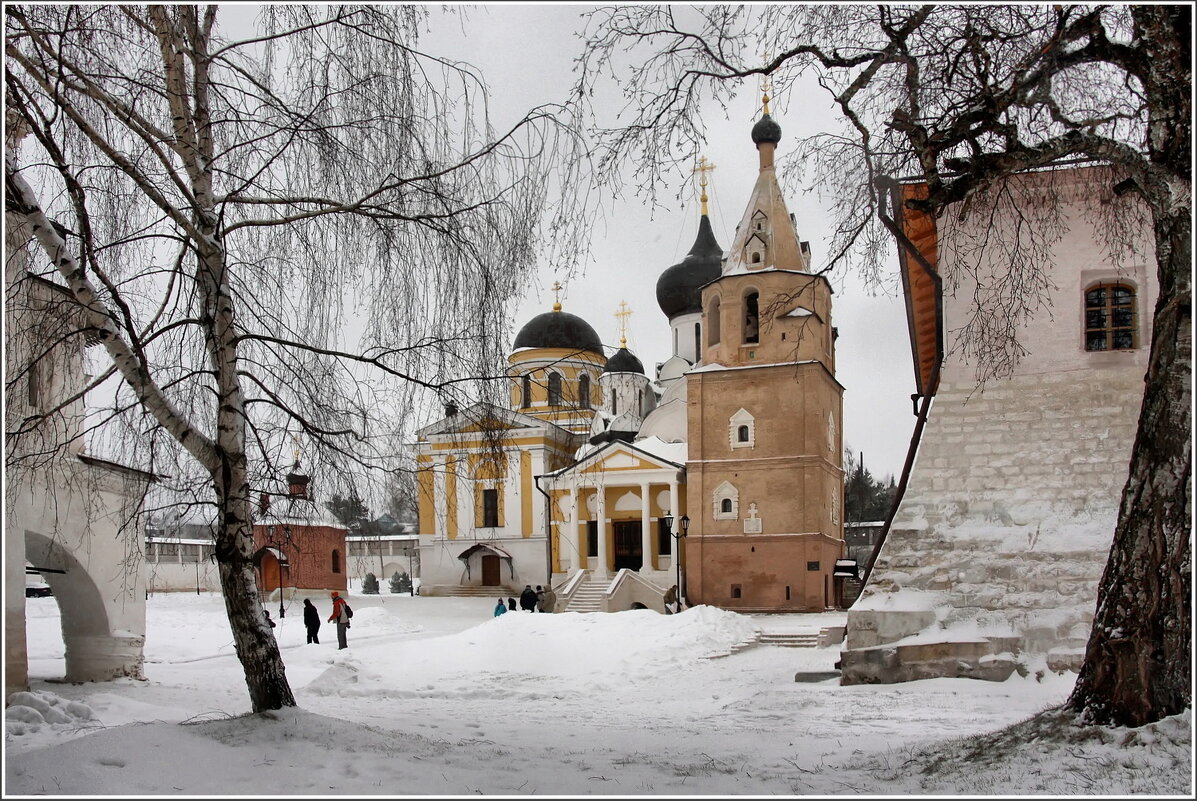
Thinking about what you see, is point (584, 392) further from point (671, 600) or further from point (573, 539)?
point (573, 539)

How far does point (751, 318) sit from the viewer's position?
34719 mm

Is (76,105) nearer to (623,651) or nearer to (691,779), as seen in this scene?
(691,779)

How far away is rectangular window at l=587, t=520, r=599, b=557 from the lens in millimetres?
42312

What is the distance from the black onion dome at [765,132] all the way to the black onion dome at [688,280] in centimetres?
1301

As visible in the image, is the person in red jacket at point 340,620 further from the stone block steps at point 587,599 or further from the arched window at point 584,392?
the arched window at point 584,392

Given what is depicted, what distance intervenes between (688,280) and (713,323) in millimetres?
12573

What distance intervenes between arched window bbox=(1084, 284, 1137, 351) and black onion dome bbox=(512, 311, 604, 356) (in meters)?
37.9

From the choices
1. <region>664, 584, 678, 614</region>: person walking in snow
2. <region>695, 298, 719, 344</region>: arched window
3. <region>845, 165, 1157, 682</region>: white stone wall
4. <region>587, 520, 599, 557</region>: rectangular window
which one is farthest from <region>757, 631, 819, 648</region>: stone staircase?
<region>587, 520, 599, 557</region>: rectangular window

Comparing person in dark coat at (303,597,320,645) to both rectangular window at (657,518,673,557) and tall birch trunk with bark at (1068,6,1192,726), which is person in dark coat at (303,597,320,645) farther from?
tall birch trunk with bark at (1068,6,1192,726)

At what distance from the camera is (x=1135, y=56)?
21.7 ft

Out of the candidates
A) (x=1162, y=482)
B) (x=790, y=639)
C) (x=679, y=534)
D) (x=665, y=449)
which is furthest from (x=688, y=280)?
(x=1162, y=482)

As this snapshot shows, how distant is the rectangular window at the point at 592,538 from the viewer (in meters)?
42.3

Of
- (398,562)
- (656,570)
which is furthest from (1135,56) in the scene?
(398,562)

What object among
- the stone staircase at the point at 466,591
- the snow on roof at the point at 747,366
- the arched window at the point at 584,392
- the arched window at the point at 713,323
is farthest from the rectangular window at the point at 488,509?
the arched window at the point at 584,392
